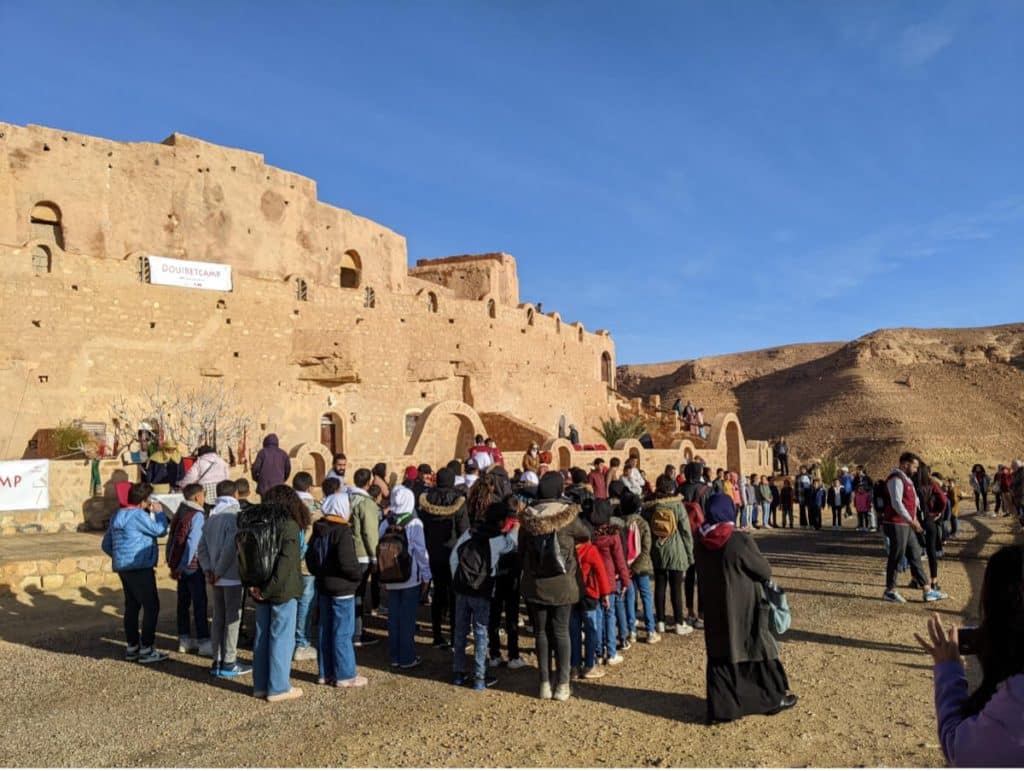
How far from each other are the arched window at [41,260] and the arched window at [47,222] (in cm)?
407

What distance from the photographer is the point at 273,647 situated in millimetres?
5508

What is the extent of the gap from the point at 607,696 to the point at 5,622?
6.88m

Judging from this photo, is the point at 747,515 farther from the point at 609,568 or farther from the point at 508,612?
the point at 609,568

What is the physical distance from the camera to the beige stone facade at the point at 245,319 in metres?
18.5

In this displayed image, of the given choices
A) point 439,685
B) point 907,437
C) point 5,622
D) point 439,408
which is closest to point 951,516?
point 439,408

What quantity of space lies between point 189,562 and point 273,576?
1.74 m

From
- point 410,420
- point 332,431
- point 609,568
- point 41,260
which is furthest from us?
point 410,420

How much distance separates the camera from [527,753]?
456 cm

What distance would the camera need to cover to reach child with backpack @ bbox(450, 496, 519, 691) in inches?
229

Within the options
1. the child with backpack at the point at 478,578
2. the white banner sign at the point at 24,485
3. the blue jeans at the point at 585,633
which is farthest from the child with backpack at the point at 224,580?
the white banner sign at the point at 24,485

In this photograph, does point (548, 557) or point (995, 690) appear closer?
point (995, 690)

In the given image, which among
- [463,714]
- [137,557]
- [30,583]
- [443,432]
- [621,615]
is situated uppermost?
[443,432]

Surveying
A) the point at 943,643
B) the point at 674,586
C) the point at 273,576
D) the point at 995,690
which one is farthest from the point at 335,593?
the point at 995,690

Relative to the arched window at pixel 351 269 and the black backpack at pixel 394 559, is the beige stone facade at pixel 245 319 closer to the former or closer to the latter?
the arched window at pixel 351 269
